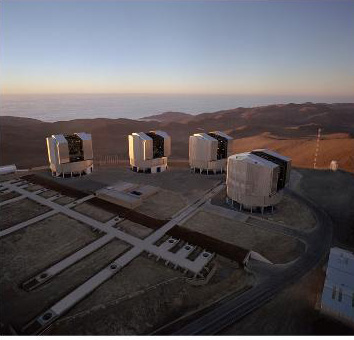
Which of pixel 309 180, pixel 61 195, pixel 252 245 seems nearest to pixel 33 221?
pixel 61 195

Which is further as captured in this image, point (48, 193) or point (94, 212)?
point (48, 193)

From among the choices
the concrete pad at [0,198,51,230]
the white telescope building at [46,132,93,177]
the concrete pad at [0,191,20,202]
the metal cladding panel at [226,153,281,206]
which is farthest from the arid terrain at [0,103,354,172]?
the metal cladding panel at [226,153,281,206]

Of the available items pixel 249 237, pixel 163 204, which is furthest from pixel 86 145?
pixel 249 237

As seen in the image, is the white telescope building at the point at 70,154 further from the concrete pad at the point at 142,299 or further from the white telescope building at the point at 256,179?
the concrete pad at the point at 142,299

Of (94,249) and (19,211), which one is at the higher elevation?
(19,211)

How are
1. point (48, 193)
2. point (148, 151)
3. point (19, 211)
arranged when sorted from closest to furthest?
point (19, 211), point (48, 193), point (148, 151)

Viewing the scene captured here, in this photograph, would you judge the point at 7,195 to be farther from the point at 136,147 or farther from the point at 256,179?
the point at 256,179
